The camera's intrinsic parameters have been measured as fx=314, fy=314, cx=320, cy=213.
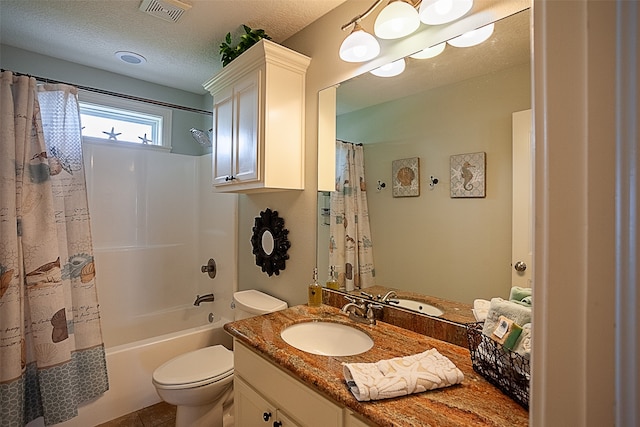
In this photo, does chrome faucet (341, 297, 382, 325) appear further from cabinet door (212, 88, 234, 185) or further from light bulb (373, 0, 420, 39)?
light bulb (373, 0, 420, 39)

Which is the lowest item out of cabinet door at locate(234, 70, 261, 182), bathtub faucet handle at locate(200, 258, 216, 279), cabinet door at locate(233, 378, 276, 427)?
cabinet door at locate(233, 378, 276, 427)

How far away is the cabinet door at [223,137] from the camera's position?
1.96 m

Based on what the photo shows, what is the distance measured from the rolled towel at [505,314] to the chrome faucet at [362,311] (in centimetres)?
51

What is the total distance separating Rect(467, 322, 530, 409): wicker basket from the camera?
78cm

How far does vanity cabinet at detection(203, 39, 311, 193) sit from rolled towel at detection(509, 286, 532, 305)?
46.0 inches

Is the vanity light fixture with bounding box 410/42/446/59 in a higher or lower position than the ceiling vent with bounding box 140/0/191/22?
lower

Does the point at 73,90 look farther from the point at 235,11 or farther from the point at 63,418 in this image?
the point at 63,418

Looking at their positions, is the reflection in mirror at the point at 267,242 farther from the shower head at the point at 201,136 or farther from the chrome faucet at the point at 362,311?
the shower head at the point at 201,136

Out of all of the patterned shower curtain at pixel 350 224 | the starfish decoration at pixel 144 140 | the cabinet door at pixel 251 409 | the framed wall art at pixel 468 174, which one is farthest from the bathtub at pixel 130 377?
the framed wall art at pixel 468 174

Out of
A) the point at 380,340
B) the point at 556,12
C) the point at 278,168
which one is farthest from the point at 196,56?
the point at 556,12

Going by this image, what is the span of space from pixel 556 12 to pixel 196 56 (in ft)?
8.08

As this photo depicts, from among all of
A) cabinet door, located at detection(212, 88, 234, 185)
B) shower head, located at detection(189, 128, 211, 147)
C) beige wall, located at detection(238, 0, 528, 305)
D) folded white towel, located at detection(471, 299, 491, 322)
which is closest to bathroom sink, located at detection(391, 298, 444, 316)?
folded white towel, located at detection(471, 299, 491, 322)

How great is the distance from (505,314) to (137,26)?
2439mm

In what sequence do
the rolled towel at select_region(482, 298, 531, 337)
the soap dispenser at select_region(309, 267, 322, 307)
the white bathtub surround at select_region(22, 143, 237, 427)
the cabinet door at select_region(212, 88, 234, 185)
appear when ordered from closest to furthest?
the rolled towel at select_region(482, 298, 531, 337) < the soap dispenser at select_region(309, 267, 322, 307) < the cabinet door at select_region(212, 88, 234, 185) < the white bathtub surround at select_region(22, 143, 237, 427)
